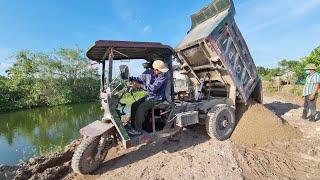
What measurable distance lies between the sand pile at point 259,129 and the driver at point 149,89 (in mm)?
2005

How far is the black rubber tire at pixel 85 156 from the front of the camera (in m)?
4.62

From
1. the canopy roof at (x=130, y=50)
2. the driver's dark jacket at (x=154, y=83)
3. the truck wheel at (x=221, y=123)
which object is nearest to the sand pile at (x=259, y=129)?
the truck wheel at (x=221, y=123)

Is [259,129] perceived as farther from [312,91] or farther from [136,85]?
[136,85]

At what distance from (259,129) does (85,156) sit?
3759 millimetres

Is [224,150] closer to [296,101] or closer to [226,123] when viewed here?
[226,123]

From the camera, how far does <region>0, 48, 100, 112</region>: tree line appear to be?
102 ft

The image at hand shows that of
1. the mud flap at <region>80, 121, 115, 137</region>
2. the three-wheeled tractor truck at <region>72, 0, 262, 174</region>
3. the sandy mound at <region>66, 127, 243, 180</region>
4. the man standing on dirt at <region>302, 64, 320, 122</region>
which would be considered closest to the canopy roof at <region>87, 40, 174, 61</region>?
the three-wheeled tractor truck at <region>72, 0, 262, 174</region>

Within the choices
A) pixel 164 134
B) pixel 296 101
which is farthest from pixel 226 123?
pixel 296 101

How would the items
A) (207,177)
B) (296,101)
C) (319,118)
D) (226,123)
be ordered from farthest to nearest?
(296,101) → (319,118) → (226,123) → (207,177)

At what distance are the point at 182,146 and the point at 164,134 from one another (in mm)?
678

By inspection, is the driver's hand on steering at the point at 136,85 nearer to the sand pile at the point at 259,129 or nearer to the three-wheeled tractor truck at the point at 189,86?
the three-wheeled tractor truck at the point at 189,86

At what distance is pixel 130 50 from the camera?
17.5 feet

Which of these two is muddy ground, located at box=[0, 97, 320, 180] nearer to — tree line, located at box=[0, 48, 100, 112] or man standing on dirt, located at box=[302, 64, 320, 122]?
man standing on dirt, located at box=[302, 64, 320, 122]

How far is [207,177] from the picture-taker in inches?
171
